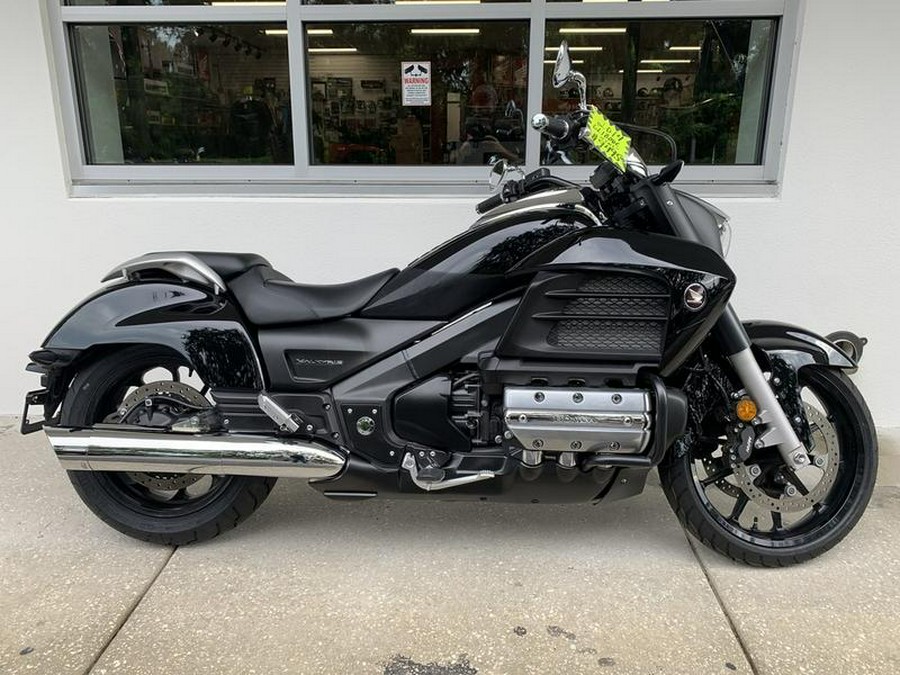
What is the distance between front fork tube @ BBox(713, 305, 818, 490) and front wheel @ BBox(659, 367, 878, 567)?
10 centimetres

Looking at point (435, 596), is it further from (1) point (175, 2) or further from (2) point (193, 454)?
(1) point (175, 2)

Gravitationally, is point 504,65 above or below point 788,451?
above

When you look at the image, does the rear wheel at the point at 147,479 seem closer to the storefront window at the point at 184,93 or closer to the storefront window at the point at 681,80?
the storefront window at the point at 184,93

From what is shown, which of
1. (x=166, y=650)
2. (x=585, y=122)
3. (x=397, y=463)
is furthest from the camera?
(x=397, y=463)

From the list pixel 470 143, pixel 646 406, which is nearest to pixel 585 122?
Result: pixel 646 406

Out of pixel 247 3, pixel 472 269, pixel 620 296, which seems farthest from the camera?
pixel 247 3

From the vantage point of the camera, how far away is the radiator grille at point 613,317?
79.0 inches

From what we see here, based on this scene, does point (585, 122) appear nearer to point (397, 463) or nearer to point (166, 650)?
point (397, 463)

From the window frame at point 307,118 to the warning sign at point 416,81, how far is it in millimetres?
237

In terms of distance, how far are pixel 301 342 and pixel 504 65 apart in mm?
2103

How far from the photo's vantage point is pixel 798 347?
2275mm

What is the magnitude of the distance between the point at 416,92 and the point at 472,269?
1.85 m

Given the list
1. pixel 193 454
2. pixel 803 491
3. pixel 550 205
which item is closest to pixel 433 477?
pixel 193 454

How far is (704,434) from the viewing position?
2.36 metres
